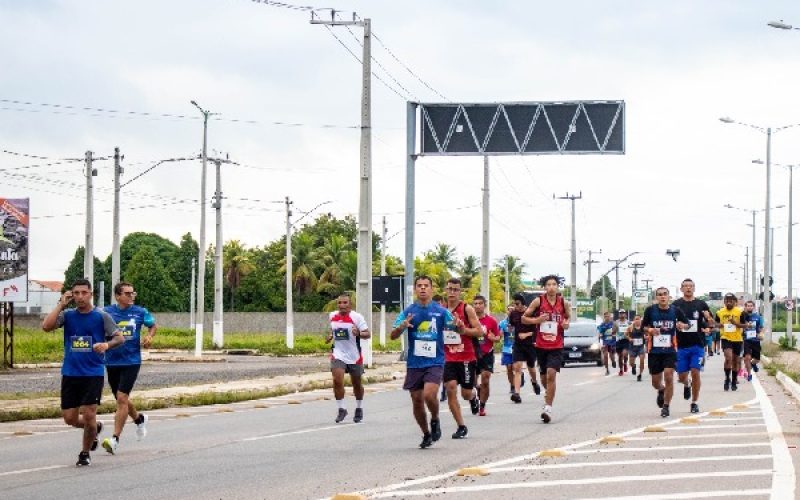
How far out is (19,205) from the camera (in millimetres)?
42031

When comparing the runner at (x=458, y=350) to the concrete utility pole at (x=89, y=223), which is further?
the concrete utility pole at (x=89, y=223)

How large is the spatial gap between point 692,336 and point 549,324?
3.17 meters

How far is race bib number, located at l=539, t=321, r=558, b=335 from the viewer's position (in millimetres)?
19109

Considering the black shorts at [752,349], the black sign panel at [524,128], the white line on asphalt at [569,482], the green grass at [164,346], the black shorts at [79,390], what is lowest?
the green grass at [164,346]

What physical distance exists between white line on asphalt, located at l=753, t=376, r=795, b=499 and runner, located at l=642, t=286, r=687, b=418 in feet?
5.00

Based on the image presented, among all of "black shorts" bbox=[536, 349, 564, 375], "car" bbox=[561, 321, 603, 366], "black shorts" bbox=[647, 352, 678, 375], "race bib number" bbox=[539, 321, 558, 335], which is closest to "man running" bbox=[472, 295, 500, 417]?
"black shorts" bbox=[536, 349, 564, 375]

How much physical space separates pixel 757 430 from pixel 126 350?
7.65 meters

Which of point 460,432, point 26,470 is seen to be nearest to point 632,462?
point 460,432

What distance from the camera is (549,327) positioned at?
1917cm

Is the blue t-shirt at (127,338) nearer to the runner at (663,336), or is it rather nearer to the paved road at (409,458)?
the paved road at (409,458)

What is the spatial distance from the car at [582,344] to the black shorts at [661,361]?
23.7 meters

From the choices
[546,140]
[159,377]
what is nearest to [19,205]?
[159,377]

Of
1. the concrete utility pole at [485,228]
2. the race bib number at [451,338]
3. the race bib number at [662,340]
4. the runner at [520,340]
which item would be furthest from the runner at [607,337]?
the race bib number at [451,338]

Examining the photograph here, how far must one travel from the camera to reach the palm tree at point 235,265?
11375 centimetres
